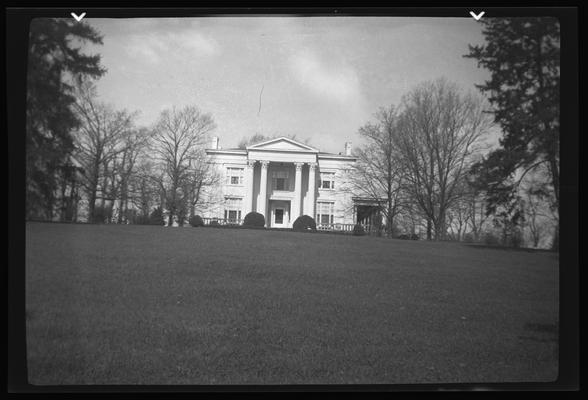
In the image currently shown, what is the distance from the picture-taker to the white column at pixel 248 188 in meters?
3.31

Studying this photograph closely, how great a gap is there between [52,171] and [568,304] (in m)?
4.15

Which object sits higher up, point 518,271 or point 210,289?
point 518,271

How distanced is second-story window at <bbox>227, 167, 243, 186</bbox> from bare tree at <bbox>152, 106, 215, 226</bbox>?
0.25 m

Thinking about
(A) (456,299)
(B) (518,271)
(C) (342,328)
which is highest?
(B) (518,271)

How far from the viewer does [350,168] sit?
3355 mm

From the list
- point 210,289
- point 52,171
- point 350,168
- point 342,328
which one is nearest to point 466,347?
point 342,328

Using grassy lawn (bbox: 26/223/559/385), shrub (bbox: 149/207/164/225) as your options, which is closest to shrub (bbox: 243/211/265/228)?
grassy lawn (bbox: 26/223/559/385)

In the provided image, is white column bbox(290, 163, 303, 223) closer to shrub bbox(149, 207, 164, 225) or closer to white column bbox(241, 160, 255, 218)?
white column bbox(241, 160, 255, 218)

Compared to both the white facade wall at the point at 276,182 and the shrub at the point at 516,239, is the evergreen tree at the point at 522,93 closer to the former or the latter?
the shrub at the point at 516,239

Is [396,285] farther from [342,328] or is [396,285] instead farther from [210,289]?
[210,289]

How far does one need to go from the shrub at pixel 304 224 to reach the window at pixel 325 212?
7 centimetres

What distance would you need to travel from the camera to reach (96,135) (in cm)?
310

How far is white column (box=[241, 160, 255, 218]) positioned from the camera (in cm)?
331

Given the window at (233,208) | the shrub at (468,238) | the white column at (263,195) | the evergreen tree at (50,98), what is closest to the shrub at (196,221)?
the window at (233,208)
